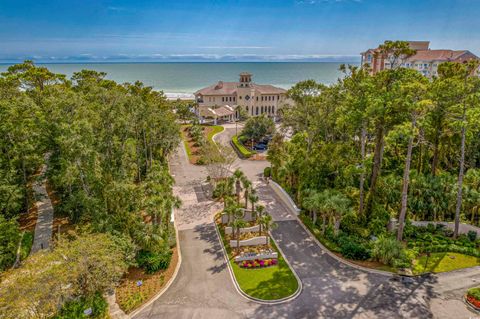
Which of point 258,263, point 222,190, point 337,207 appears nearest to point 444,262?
point 337,207

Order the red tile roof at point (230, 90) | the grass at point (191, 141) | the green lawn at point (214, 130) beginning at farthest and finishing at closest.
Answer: the red tile roof at point (230, 90) → the green lawn at point (214, 130) → the grass at point (191, 141)

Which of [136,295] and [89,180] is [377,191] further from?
[89,180]

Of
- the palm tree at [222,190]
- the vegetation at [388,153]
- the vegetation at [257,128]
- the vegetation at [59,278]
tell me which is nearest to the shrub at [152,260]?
the vegetation at [59,278]

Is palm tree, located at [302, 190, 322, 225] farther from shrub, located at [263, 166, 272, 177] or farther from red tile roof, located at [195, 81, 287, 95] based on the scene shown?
red tile roof, located at [195, 81, 287, 95]

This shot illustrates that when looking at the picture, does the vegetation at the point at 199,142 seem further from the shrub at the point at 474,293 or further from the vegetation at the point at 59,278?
the shrub at the point at 474,293

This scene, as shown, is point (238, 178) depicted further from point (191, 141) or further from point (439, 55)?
point (439, 55)

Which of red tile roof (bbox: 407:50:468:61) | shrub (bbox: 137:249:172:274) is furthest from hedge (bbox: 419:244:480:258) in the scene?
red tile roof (bbox: 407:50:468:61)

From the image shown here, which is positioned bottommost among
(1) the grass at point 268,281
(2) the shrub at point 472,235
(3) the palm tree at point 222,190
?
(1) the grass at point 268,281
